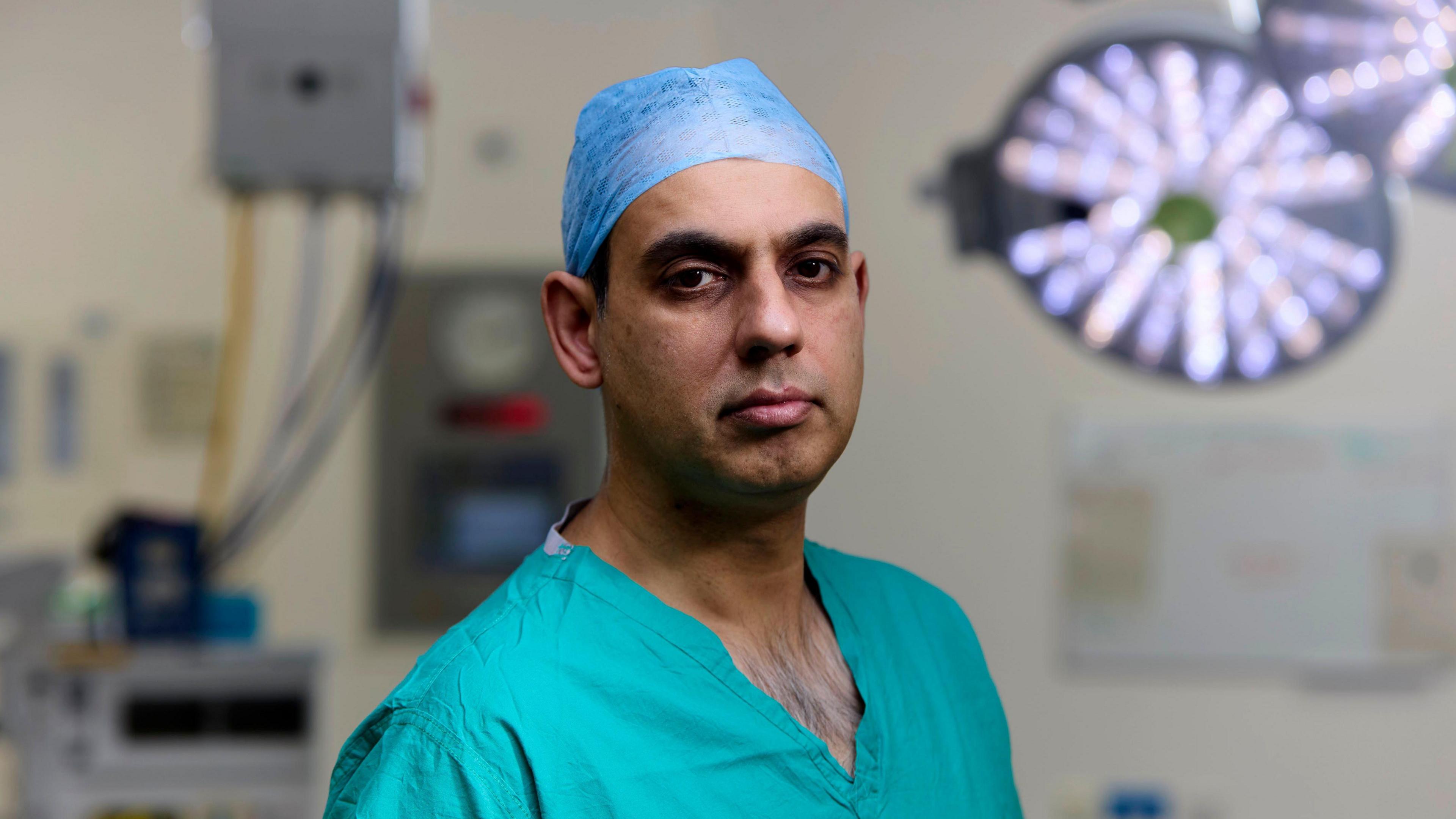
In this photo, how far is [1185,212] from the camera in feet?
5.72

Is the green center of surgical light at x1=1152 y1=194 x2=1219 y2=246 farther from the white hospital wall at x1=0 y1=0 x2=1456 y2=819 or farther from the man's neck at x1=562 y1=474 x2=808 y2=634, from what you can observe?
the man's neck at x1=562 y1=474 x2=808 y2=634

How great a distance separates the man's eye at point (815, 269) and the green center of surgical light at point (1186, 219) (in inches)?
42.8

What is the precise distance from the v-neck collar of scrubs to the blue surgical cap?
233mm

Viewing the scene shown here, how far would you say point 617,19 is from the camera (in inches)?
93.7

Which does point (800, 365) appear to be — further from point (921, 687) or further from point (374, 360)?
point (374, 360)

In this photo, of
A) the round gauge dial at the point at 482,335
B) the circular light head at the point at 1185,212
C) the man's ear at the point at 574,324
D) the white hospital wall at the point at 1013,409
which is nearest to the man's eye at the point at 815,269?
the man's ear at the point at 574,324

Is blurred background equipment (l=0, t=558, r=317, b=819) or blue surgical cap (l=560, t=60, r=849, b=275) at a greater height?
blue surgical cap (l=560, t=60, r=849, b=275)

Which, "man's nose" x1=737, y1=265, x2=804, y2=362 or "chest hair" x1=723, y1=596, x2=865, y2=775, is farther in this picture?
"chest hair" x1=723, y1=596, x2=865, y2=775

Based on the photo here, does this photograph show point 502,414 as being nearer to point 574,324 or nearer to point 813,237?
point 574,324

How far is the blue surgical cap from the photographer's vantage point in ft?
2.75

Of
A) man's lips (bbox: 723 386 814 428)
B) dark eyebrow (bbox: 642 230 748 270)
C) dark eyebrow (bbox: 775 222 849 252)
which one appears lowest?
man's lips (bbox: 723 386 814 428)

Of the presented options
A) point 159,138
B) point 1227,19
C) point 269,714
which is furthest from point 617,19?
point 269,714

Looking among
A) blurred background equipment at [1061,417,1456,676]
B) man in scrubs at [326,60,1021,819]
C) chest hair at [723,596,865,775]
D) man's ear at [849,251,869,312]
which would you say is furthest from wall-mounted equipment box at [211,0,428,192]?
blurred background equipment at [1061,417,1456,676]

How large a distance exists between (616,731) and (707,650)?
10 centimetres
